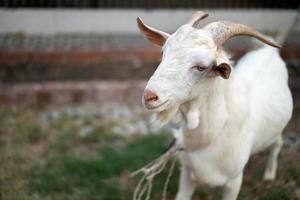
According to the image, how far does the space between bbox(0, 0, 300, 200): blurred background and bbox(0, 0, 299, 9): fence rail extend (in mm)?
17

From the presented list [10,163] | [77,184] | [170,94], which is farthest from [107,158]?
[170,94]

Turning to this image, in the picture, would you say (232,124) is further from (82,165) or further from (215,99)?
(82,165)

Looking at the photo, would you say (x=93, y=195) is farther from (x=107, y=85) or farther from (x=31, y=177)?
(x=107, y=85)

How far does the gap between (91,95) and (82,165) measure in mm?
1829

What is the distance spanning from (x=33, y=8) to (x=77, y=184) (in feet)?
14.5

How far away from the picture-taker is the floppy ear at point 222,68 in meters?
2.82

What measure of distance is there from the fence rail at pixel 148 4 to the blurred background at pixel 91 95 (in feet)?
0.06

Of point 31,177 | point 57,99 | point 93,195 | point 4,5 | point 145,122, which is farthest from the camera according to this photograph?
point 4,5

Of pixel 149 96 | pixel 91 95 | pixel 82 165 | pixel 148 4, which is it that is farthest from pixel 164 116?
pixel 148 4

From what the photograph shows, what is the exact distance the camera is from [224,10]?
852cm

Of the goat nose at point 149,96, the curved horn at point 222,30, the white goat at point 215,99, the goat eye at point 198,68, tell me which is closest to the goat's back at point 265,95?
the white goat at point 215,99

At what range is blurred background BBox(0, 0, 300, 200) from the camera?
4.65m

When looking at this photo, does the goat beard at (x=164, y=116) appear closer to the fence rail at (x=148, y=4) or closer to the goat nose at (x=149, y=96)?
the goat nose at (x=149, y=96)

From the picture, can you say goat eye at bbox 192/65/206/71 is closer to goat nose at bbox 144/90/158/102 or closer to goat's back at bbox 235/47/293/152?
goat nose at bbox 144/90/158/102
